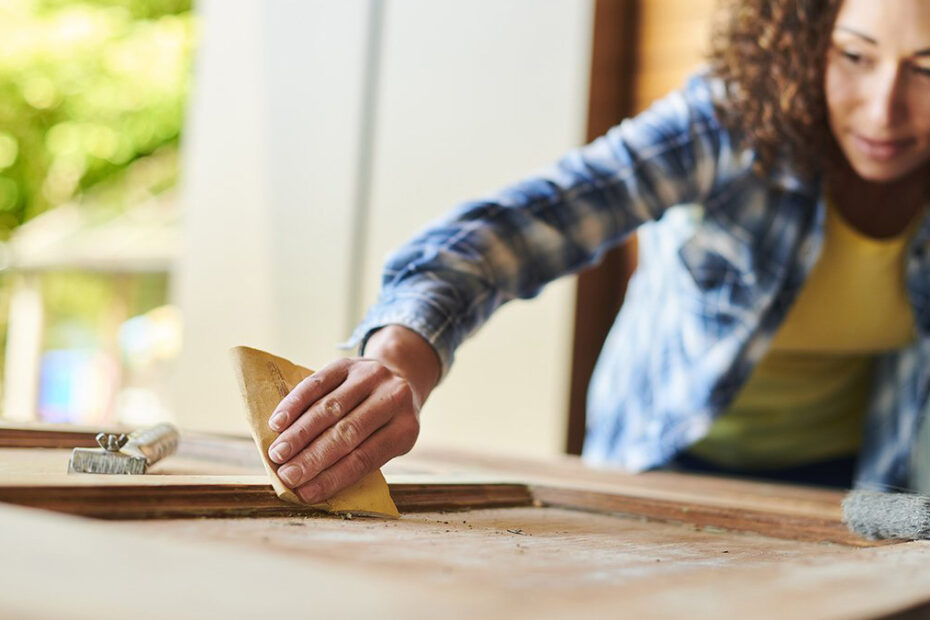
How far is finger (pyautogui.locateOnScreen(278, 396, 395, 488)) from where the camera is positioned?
0.79 meters

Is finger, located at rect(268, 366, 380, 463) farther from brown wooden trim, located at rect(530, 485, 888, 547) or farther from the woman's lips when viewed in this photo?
the woman's lips

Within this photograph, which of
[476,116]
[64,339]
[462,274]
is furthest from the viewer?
[64,339]

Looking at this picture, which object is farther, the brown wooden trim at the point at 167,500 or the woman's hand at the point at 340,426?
the woman's hand at the point at 340,426

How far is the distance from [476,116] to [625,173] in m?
1.52

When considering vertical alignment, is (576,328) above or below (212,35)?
below

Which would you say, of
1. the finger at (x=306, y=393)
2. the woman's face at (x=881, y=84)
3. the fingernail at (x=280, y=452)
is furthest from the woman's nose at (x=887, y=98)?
the fingernail at (x=280, y=452)

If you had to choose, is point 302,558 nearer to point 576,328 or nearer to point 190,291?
point 576,328

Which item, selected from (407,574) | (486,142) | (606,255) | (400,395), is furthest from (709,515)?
(486,142)

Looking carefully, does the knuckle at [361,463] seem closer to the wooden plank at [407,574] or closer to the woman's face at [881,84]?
the wooden plank at [407,574]

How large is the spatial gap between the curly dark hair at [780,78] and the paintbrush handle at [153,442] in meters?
0.91

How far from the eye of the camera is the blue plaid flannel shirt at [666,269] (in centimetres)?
125

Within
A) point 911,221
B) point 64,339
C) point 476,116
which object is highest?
point 476,116

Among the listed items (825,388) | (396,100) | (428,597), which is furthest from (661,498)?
(396,100)

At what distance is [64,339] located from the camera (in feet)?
28.4
